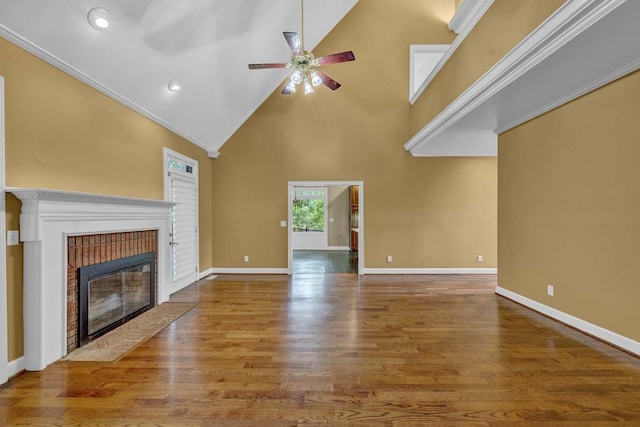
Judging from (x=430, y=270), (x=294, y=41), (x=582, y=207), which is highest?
(x=294, y=41)

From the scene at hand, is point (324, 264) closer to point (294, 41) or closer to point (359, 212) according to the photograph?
point (359, 212)

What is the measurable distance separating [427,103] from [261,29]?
2.88 metres

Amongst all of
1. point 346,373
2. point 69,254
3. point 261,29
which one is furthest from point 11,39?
point 346,373

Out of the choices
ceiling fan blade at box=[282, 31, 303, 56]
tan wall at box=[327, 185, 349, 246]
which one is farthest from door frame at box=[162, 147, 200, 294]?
tan wall at box=[327, 185, 349, 246]

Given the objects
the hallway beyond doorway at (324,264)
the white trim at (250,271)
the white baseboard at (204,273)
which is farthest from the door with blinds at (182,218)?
the hallway beyond doorway at (324,264)

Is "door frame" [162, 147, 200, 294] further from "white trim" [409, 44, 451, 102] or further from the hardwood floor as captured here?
"white trim" [409, 44, 451, 102]

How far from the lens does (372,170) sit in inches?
261

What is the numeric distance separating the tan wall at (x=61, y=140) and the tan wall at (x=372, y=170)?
7.97ft

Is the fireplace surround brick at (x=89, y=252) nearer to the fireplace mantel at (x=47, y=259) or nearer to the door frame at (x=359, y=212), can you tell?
the fireplace mantel at (x=47, y=259)

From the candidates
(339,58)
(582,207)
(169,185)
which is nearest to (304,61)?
(339,58)

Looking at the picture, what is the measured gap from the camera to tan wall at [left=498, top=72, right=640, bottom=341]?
295 centimetres

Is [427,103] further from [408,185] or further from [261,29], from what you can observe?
[261,29]

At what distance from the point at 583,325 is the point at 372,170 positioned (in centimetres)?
421

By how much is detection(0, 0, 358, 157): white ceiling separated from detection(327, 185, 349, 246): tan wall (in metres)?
5.81
